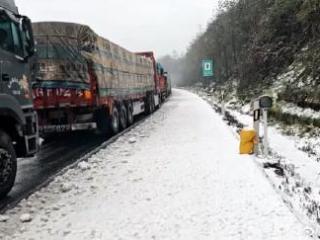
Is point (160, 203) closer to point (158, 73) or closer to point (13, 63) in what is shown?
point (13, 63)

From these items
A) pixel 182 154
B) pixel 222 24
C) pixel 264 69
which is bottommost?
pixel 182 154

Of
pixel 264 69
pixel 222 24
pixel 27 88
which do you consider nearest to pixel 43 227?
pixel 27 88

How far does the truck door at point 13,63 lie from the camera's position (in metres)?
7.59

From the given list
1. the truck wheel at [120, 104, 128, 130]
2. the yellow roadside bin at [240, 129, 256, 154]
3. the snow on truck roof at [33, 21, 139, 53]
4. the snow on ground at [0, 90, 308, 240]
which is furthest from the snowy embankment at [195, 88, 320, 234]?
the truck wheel at [120, 104, 128, 130]

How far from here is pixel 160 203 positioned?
6.63 m

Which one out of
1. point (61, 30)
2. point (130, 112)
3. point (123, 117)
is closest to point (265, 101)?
point (61, 30)

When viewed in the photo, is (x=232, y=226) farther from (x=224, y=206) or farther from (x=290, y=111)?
(x=290, y=111)

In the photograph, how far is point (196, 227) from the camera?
5555mm

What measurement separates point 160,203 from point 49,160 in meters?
5.66

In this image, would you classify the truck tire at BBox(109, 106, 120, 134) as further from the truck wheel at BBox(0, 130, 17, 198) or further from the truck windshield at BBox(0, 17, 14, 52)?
the truck wheel at BBox(0, 130, 17, 198)

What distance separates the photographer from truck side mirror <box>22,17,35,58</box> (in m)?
8.31

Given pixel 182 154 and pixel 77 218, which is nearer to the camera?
pixel 77 218

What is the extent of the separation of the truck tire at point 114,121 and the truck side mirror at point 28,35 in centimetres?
745

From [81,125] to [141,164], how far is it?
197 inches
